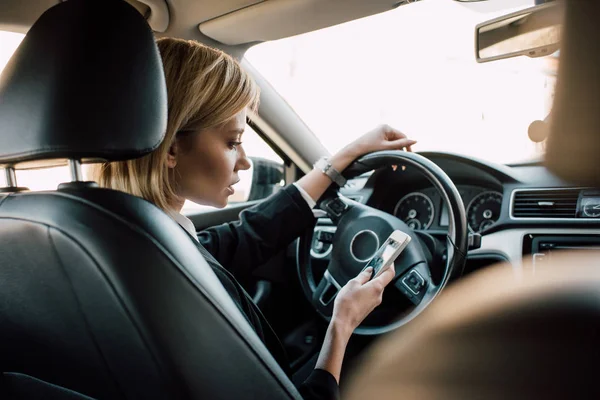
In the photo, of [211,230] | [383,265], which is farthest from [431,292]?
[211,230]

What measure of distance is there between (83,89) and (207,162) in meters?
0.45

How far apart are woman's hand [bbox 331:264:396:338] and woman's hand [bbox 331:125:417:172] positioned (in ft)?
1.67

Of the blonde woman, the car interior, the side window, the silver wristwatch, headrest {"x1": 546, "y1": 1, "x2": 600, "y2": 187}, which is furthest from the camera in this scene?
the side window

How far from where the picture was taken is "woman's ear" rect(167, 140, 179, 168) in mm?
1329

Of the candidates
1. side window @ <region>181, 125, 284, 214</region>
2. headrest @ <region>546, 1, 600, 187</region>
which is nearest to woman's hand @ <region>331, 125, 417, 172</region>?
side window @ <region>181, 125, 284, 214</region>

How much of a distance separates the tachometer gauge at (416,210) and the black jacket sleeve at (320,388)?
3.67 ft

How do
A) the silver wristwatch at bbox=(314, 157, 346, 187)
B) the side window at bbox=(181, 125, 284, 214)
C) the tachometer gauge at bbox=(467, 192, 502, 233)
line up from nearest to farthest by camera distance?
the silver wristwatch at bbox=(314, 157, 346, 187) → the tachometer gauge at bbox=(467, 192, 502, 233) → the side window at bbox=(181, 125, 284, 214)

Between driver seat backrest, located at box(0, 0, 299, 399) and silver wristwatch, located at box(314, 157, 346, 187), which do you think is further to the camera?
silver wristwatch, located at box(314, 157, 346, 187)

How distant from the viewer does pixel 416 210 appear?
228 cm

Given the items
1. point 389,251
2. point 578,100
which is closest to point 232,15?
point 389,251

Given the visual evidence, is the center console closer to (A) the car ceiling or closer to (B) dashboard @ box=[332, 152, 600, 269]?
(B) dashboard @ box=[332, 152, 600, 269]

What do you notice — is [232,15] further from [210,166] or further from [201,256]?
[201,256]

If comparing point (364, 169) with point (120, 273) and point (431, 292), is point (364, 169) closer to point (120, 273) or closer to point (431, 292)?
point (431, 292)

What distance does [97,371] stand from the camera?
1.01 metres
